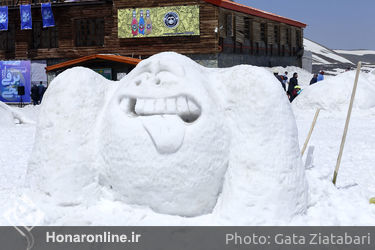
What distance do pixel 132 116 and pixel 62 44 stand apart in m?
18.7

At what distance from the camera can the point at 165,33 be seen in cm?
1953

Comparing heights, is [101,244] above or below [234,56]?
below

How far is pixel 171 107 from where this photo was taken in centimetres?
340

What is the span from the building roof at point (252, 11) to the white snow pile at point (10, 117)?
9.80 metres

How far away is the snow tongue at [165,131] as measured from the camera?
3223mm

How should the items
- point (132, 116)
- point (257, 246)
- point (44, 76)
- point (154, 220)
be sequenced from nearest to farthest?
point (257, 246), point (154, 220), point (132, 116), point (44, 76)

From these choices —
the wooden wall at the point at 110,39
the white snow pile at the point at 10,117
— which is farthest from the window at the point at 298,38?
the white snow pile at the point at 10,117

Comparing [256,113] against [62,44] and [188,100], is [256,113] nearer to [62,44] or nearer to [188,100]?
[188,100]

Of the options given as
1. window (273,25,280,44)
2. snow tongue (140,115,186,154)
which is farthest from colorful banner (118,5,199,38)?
snow tongue (140,115,186,154)

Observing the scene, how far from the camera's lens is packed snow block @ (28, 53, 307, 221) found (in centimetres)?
324

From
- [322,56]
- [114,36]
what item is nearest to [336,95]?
[114,36]

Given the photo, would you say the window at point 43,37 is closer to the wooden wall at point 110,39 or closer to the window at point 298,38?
the wooden wall at point 110,39

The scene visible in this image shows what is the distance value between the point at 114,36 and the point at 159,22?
7.32 ft

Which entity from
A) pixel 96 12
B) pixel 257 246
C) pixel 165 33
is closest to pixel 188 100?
pixel 257 246
